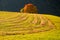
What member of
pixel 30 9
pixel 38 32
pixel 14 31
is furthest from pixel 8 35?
pixel 30 9

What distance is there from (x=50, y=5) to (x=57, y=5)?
0.45 ft

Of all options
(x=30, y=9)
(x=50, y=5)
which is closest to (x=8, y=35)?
(x=30, y=9)

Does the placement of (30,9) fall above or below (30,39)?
below

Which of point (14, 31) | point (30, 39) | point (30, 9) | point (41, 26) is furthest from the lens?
point (30, 9)

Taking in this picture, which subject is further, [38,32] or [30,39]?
[38,32]

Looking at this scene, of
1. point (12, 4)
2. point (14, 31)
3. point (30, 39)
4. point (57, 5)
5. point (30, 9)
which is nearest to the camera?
point (30, 39)

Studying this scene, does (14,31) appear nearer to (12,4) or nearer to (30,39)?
(30,39)

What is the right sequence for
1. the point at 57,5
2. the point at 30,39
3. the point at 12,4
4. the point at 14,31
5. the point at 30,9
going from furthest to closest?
the point at 57,5 < the point at 12,4 < the point at 30,9 < the point at 14,31 < the point at 30,39

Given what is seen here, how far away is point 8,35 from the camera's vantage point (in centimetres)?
77

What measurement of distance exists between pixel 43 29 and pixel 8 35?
0.81 ft

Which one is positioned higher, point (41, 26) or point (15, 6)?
point (41, 26)

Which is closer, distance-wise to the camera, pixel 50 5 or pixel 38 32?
pixel 38 32

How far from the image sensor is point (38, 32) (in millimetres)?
866

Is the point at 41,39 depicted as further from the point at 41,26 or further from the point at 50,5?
the point at 50,5
